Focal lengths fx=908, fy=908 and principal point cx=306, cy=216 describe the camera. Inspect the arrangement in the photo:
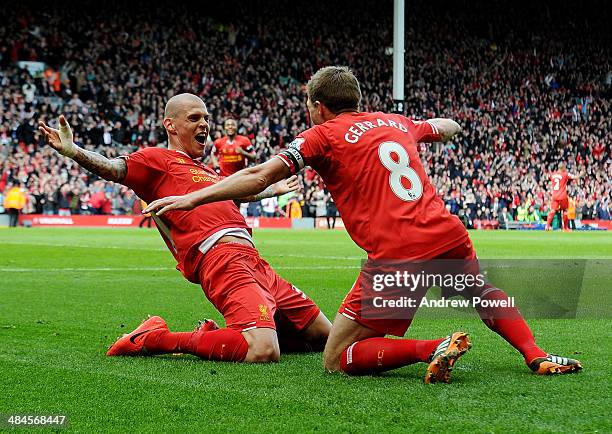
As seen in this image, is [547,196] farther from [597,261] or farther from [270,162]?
[270,162]

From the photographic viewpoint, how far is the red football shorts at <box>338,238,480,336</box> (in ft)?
14.8

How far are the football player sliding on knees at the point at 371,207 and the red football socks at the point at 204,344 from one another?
2.04ft

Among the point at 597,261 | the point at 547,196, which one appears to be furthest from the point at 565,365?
the point at 547,196

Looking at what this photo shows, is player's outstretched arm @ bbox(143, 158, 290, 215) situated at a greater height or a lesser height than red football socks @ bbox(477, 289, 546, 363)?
greater

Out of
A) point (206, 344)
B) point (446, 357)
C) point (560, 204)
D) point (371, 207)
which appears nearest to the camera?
point (446, 357)

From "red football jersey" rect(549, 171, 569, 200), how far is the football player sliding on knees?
84.0ft

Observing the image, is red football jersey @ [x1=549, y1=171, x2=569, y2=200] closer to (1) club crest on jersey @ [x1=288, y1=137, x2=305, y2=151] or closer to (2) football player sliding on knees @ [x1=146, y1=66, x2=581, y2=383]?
(2) football player sliding on knees @ [x1=146, y1=66, x2=581, y2=383]

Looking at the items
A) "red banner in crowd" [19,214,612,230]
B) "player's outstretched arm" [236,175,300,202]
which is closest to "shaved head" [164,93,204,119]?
"player's outstretched arm" [236,175,300,202]

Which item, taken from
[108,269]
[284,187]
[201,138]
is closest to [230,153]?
[108,269]

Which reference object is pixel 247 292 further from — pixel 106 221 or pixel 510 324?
pixel 106 221

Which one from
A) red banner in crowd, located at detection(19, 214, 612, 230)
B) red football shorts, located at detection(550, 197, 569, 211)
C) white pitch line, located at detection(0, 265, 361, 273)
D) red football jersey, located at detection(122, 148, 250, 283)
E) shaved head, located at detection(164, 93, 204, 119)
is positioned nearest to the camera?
red football jersey, located at detection(122, 148, 250, 283)

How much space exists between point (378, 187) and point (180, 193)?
1619 millimetres

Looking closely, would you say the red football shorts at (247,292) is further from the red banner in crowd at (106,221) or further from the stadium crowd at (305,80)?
the stadium crowd at (305,80)

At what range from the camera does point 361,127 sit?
464 centimetres
